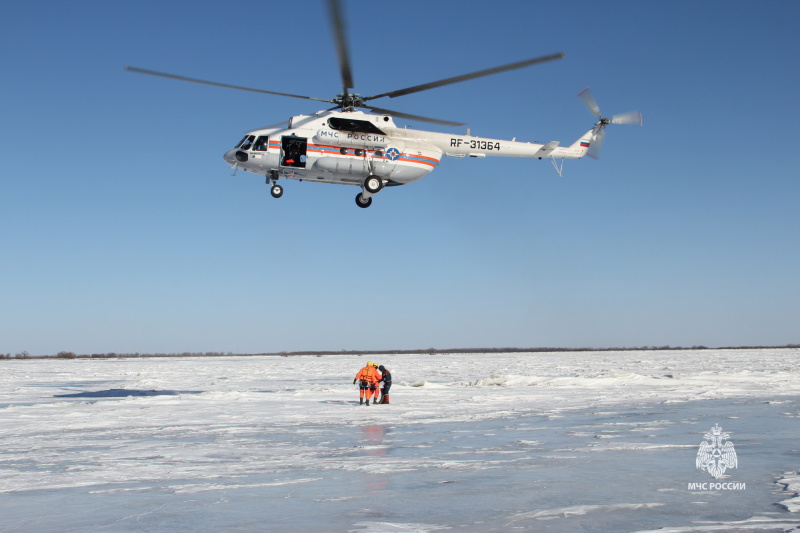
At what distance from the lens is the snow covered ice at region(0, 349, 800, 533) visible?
656 centimetres

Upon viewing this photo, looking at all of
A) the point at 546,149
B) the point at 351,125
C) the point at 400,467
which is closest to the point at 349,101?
the point at 351,125

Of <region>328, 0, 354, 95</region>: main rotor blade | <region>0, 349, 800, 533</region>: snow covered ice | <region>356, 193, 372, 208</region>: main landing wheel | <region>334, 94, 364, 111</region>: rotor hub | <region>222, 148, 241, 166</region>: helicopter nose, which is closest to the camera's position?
<region>0, 349, 800, 533</region>: snow covered ice

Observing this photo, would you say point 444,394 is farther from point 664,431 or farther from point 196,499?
point 196,499

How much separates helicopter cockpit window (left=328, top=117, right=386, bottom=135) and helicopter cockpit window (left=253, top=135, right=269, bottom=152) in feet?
6.69

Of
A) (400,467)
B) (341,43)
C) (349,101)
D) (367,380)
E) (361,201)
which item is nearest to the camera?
(400,467)

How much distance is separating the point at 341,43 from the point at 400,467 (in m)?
11.6

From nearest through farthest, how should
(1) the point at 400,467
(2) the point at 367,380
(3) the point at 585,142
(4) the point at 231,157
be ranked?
(1) the point at 400,467 < (2) the point at 367,380 < (4) the point at 231,157 < (3) the point at 585,142

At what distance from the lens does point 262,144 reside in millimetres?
21641

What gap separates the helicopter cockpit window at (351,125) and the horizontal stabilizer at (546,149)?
6.13m

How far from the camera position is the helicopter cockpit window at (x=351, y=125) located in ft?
71.1

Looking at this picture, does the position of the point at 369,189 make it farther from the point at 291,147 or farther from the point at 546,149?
the point at 546,149

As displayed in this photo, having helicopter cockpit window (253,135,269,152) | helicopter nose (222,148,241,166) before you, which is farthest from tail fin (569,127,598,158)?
helicopter nose (222,148,241,166)

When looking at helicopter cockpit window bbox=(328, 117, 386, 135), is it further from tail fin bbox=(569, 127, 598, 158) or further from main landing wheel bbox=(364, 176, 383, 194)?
tail fin bbox=(569, 127, 598, 158)

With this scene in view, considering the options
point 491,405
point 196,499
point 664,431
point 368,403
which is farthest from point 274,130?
point 196,499
